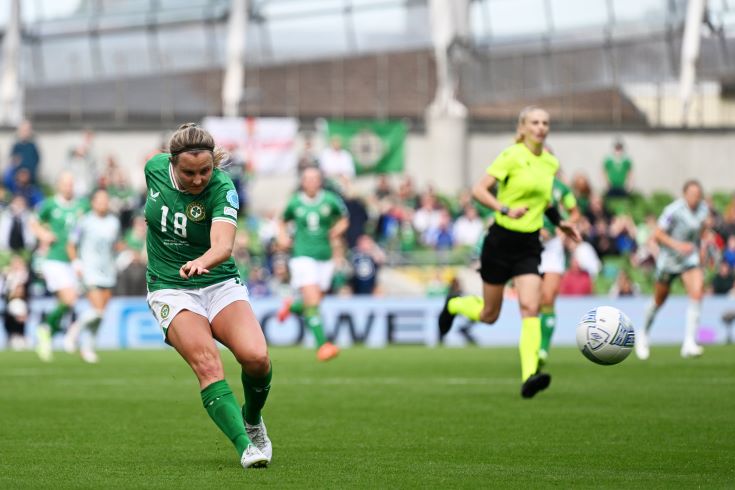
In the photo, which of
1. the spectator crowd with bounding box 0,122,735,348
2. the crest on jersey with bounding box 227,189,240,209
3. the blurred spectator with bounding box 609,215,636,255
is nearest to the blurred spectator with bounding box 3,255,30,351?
the spectator crowd with bounding box 0,122,735,348

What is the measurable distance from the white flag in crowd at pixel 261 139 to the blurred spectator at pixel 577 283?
8.38 m

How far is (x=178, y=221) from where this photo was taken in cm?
814

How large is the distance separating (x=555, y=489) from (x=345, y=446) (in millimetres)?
2313

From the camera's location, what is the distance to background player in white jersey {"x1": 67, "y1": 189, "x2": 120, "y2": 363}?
1936cm

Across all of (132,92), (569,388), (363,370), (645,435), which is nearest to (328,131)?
(132,92)

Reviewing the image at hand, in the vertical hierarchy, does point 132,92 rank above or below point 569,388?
above

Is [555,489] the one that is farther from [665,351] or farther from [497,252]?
[665,351]

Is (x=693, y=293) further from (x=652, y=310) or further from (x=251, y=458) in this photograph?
(x=251, y=458)

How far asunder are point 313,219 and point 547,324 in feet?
15.8

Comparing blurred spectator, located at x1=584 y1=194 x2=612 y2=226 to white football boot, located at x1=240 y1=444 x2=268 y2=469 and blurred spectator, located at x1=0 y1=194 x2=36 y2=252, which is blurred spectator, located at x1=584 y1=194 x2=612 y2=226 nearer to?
blurred spectator, located at x1=0 y1=194 x2=36 y2=252

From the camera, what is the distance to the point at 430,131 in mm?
32469

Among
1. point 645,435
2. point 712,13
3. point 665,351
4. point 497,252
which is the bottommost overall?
point 665,351

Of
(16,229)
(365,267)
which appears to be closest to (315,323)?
(365,267)

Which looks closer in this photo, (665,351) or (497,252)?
(497,252)
